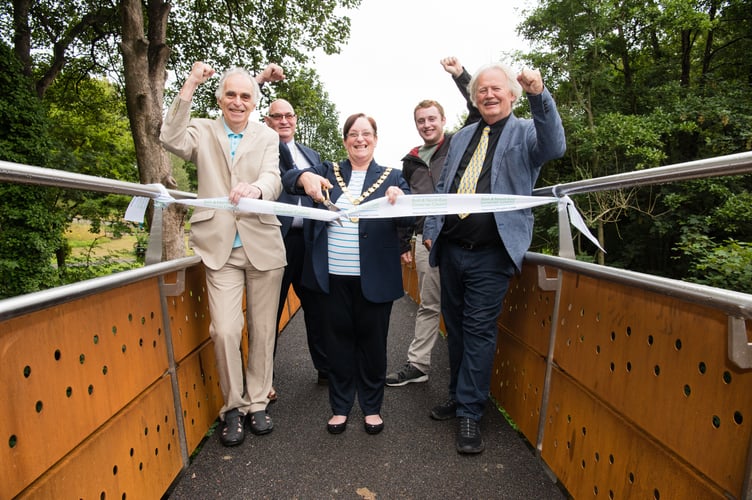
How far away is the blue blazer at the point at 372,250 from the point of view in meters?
2.80

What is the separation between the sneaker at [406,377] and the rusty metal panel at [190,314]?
158 centimetres

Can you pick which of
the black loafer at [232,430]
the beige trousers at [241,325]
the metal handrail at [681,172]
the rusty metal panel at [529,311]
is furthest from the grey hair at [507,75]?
the black loafer at [232,430]

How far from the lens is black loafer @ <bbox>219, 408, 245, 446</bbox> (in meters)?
2.79

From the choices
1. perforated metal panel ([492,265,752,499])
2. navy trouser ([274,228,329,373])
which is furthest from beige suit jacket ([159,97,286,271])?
perforated metal panel ([492,265,752,499])

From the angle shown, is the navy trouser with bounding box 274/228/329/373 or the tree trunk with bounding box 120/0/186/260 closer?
the navy trouser with bounding box 274/228/329/373

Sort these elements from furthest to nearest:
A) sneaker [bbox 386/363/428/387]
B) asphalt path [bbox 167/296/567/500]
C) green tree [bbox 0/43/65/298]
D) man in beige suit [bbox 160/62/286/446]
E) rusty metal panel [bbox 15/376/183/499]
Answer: green tree [bbox 0/43/65/298] → sneaker [bbox 386/363/428/387] → man in beige suit [bbox 160/62/286/446] → asphalt path [bbox 167/296/567/500] → rusty metal panel [bbox 15/376/183/499]

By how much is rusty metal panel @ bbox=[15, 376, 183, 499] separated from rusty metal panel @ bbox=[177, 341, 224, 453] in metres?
0.16

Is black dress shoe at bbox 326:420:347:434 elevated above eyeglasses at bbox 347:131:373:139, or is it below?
below

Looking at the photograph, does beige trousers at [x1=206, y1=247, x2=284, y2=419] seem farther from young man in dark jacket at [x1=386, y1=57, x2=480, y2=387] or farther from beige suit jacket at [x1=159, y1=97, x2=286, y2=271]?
young man in dark jacket at [x1=386, y1=57, x2=480, y2=387]

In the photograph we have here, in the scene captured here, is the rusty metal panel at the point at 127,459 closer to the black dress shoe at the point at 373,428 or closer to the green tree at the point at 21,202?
the black dress shoe at the point at 373,428

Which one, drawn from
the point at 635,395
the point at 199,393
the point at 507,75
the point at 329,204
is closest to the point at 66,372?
the point at 199,393

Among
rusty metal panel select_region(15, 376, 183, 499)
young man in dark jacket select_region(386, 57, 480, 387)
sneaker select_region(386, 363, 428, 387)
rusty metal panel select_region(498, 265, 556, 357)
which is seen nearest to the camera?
rusty metal panel select_region(15, 376, 183, 499)

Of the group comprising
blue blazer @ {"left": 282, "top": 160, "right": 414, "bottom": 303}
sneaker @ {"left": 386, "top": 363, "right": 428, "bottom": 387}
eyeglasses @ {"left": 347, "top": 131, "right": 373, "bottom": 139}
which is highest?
eyeglasses @ {"left": 347, "top": 131, "right": 373, "bottom": 139}

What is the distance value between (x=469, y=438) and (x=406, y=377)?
1.17m
